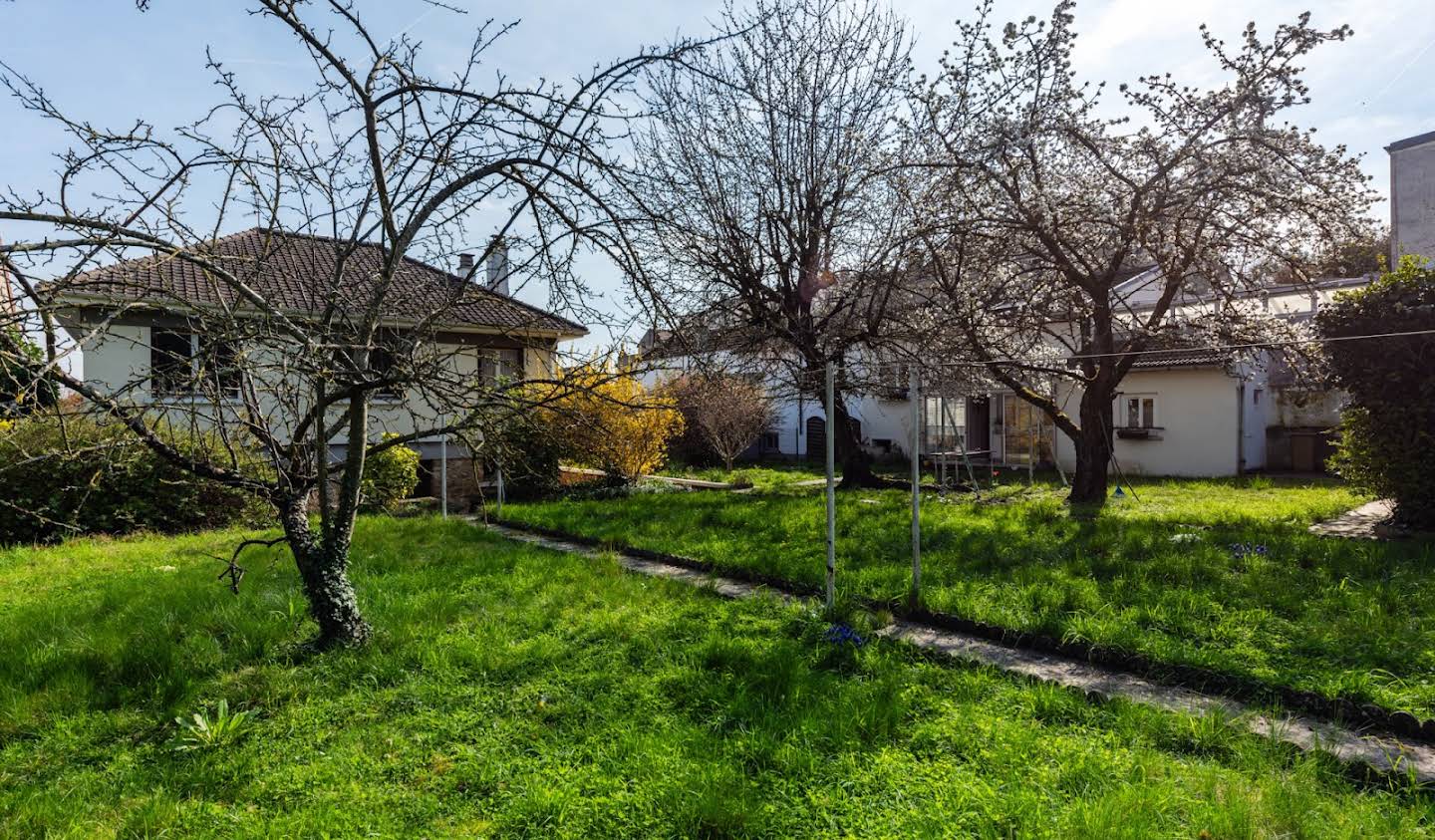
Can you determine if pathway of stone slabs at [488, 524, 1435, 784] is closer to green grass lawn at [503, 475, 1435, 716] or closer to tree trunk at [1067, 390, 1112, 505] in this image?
green grass lawn at [503, 475, 1435, 716]

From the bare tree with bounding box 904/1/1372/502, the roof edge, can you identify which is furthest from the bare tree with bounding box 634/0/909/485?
the roof edge

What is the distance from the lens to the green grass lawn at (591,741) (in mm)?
2803

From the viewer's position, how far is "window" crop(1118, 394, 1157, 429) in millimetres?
17078

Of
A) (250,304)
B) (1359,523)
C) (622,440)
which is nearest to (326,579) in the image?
(250,304)

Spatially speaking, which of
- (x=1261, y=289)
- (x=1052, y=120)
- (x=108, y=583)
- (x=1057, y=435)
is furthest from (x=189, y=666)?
(x=1057, y=435)

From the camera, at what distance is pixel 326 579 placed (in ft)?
15.0

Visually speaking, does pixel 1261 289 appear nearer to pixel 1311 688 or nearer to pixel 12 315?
pixel 1311 688

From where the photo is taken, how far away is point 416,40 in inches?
158

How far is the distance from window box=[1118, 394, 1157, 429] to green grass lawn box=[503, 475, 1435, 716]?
19.7 feet

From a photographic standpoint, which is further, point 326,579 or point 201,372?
point 326,579

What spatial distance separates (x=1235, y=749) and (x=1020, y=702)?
94cm

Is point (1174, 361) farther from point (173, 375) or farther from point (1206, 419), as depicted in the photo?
point (173, 375)

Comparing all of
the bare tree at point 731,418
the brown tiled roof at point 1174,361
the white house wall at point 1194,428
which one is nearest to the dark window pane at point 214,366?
the bare tree at point 731,418

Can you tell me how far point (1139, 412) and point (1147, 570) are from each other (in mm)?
13173
